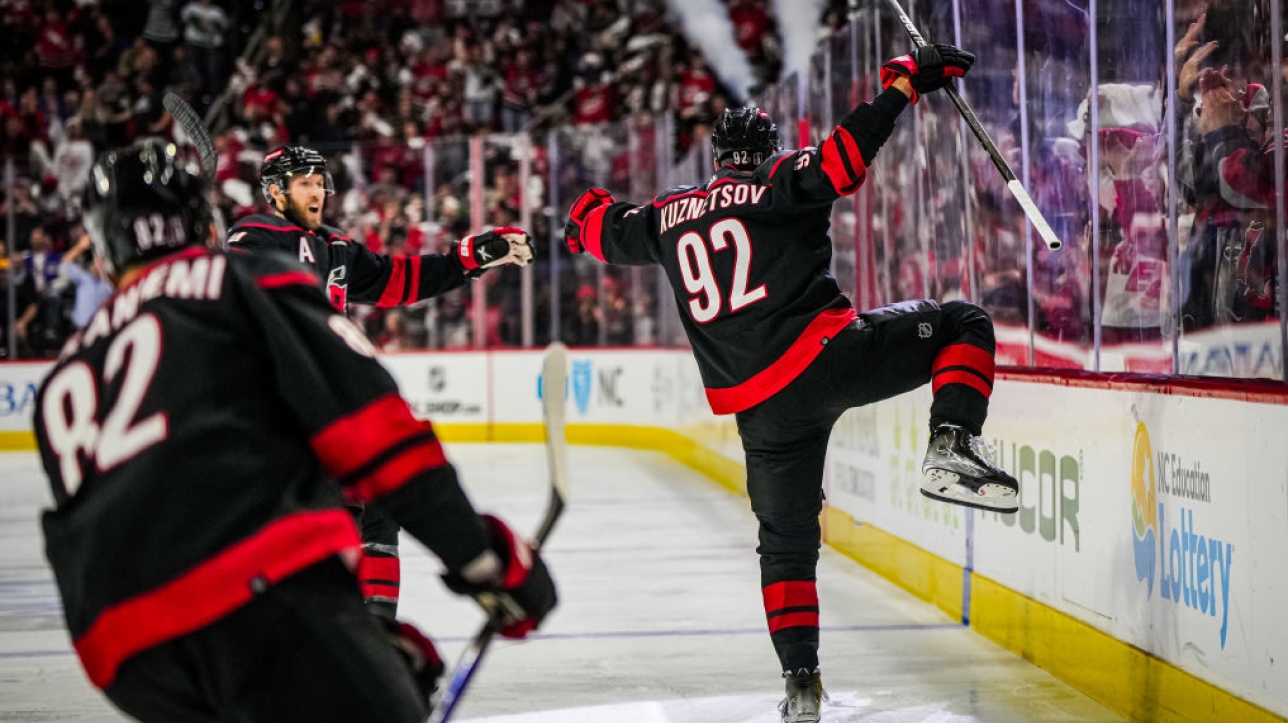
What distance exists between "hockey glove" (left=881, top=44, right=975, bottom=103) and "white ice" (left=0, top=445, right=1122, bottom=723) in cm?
162

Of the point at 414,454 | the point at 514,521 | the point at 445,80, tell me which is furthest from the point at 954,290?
the point at 445,80

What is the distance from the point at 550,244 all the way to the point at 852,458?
265 inches

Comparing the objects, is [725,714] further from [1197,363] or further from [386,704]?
[386,704]

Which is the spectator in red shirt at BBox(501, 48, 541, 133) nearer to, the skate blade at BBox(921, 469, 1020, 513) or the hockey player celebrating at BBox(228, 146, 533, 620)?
the hockey player celebrating at BBox(228, 146, 533, 620)

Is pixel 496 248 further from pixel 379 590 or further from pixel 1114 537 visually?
pixel 1114 537

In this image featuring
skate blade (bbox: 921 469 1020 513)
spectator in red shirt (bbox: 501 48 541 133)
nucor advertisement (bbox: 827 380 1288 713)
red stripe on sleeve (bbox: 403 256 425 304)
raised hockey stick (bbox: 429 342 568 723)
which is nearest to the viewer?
raised hockey stick (bbox: 429 342 568 723)

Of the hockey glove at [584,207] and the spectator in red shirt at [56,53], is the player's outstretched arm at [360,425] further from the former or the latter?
the spectator in red shirt at [56,53]

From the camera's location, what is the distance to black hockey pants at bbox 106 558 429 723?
153cm

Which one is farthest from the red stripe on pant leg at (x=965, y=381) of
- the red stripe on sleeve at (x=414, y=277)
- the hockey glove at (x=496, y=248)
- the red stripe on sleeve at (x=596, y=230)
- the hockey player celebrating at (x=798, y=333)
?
the red stripe on sleeve at (x=414, y=277)

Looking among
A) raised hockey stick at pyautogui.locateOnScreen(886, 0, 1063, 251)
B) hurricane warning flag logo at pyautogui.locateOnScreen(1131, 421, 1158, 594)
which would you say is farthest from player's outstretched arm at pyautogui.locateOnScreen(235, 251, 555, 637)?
hurricane warning flag logo at pyautogui.locateOnScreen(1131, 421, 1158, 594)

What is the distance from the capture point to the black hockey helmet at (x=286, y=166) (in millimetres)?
4219

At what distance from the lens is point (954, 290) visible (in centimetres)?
563

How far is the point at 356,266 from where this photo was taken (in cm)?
436

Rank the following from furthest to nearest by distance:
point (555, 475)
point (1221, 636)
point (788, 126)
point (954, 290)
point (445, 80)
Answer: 1. point (445, 80)
2. point (788, 126)
3. point (954, 290)
4. point (1221, 636)
5. point (555, 475)
